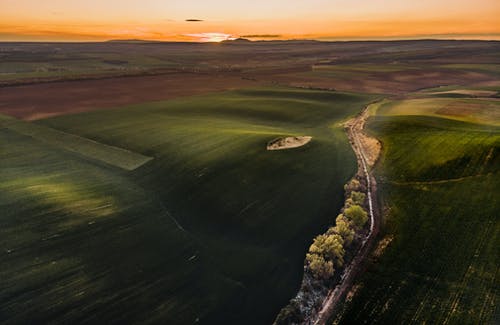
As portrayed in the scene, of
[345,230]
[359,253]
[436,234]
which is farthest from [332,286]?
[436,234]

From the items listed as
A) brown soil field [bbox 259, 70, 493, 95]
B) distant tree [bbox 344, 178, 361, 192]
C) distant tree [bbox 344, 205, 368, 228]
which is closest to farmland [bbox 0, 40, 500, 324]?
distant tree [bbox 344, 178, 361, 192]

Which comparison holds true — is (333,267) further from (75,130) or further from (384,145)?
(75,130)

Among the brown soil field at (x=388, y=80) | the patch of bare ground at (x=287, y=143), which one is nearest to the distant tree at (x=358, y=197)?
the patch of bare ground at (x=287, y=143)

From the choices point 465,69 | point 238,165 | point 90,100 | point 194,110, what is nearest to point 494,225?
point 238,165

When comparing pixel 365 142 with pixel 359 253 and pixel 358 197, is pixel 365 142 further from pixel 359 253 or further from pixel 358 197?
pixel 359 253

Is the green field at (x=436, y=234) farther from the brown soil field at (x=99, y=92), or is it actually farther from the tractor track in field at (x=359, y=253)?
the brown soil field at (x=99, y=92)
